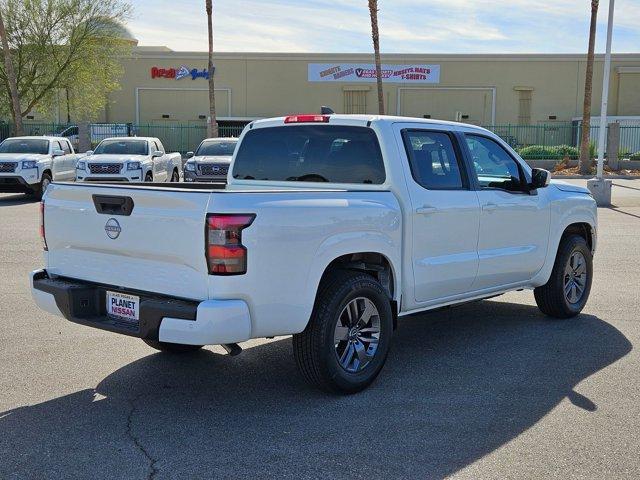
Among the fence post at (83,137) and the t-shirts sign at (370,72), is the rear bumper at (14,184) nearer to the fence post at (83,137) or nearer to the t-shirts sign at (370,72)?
the fence post at (83,137)

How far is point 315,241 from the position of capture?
15.4 feet

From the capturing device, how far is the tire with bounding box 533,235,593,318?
24.1 ft

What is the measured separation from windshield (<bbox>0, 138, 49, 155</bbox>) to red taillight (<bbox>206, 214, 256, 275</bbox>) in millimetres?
17528

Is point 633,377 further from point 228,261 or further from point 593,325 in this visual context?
point 228,261

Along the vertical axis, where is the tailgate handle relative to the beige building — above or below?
below

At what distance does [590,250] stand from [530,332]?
1.51 m

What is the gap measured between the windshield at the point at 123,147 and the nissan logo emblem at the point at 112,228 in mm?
15948

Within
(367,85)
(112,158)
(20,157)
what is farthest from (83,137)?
(367,85)

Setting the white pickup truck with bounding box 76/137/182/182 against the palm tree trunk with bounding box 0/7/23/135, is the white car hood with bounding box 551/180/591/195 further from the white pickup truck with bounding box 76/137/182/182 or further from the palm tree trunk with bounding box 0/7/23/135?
the palm tree trunk with bounding box 0/7/23/135

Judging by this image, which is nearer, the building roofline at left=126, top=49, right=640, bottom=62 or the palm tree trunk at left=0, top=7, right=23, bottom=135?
the palm tree trunk at left=0, top=7, right=23, bottom=135

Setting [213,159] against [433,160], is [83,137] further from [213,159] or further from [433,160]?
[433,160]

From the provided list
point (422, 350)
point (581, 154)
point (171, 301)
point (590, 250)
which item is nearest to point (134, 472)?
point (171, 301)

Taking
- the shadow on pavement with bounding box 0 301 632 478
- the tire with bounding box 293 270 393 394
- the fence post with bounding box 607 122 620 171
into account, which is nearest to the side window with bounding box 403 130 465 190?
the tire with bounding box 293 270 393 394

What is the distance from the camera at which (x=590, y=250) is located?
7914 millimetres
